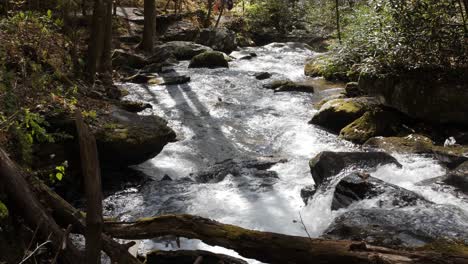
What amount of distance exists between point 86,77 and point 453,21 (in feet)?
28.2

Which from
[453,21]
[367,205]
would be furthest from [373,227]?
[453,21]

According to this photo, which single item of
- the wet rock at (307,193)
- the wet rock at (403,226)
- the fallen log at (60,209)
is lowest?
the wet rock at (307,193)

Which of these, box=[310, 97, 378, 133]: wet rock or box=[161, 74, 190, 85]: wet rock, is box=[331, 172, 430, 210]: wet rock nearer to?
box=[310, 97, 378, 133]: wet rock

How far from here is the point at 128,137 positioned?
289 inches

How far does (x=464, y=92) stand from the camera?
8.92 metres

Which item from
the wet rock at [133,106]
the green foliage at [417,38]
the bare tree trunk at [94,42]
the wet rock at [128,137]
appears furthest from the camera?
the bare tree trunk at [94,42]

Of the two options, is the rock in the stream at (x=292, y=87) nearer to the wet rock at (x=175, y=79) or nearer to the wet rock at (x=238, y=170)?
the wet rock at (x=175, y=79)

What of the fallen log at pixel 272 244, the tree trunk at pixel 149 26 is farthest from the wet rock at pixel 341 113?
the tree trunk at pixel 149 26

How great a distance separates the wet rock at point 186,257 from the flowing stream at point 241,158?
106 cm

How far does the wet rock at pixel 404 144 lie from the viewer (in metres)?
8.41

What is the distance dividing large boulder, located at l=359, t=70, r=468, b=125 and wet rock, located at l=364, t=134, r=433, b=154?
26.1 inches

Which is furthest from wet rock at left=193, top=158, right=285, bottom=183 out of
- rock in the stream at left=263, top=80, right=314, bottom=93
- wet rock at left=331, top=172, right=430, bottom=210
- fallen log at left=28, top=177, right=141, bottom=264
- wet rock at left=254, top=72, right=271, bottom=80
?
wet rock at left=254, top=72, right=271, bottom=80

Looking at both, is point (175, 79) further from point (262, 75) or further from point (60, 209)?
point (60, 209)

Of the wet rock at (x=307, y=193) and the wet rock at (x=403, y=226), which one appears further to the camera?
the wet rock at (x=307, y=193)
